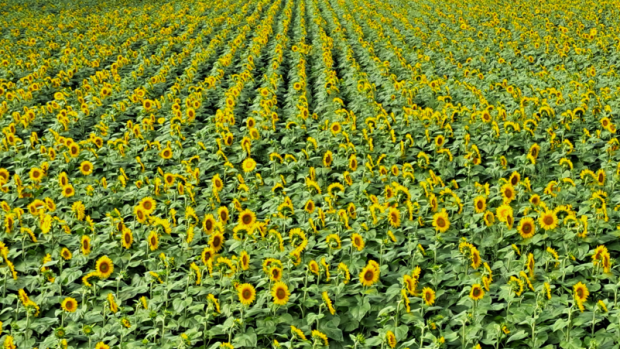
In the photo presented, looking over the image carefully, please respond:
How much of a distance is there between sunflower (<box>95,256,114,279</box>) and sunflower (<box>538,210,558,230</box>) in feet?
10.3

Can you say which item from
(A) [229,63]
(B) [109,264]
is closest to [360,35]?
(A) [229,63]

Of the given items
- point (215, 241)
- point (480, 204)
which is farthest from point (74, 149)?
point (480, 204)

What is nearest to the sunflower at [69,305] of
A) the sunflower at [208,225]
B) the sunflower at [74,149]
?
the sunflower at [208,225]

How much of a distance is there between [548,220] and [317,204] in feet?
6.61

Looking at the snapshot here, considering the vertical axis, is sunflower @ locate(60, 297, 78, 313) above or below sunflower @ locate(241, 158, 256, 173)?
above

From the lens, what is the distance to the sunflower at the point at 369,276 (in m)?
3.68

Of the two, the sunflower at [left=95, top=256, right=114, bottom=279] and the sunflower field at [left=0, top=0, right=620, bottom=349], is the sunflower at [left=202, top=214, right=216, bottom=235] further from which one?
the sunflower at [left=95, top=256, right=114, bottom=279]

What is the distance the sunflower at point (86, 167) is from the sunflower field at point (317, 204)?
0.13m

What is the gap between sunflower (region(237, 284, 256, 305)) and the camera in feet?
11.4

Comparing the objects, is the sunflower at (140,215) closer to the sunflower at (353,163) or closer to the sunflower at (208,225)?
the sunflower at (208,225)

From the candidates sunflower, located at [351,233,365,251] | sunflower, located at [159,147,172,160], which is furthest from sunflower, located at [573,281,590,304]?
sunflower, located at [159,147,172,160]

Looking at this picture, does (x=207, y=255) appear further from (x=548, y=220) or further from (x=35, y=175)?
(x=35, y=175)

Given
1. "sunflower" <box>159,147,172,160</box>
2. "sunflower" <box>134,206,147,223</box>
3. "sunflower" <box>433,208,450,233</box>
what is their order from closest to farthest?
"sunflower" <box>433,208,450,233</box> → "sunflower" <box>134,206,147,223</box> → "sunflower" <box>159,147,172,160</box>

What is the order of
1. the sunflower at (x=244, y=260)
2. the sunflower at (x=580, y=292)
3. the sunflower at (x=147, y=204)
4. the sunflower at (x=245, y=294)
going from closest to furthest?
the sunflower at (x=580, y=292), the sunflower at (x=245, y=294), the sunflower at (x=244, y=260), the sunflower at (x=147, y=204)
